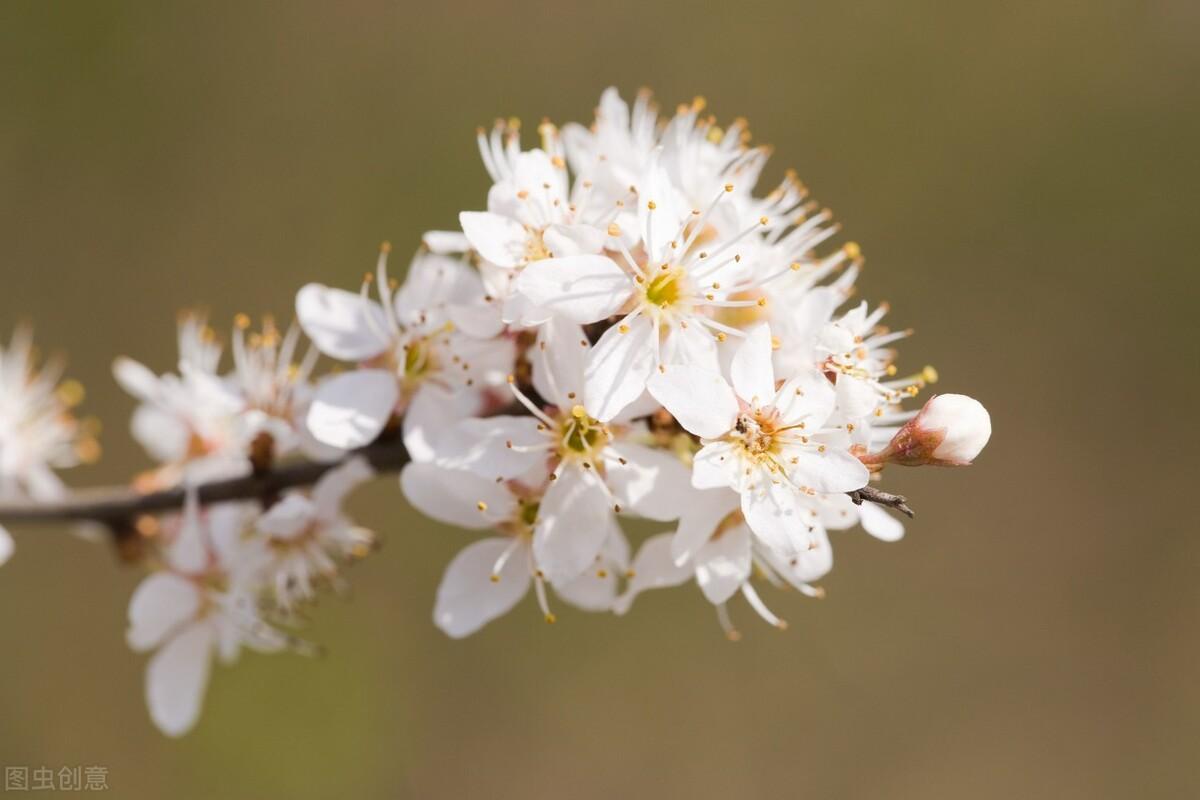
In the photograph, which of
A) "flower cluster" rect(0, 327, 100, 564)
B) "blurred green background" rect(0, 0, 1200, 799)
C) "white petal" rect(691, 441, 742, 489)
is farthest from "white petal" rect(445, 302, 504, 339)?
"blurred green background" rect(0, 0, 1200, 799)

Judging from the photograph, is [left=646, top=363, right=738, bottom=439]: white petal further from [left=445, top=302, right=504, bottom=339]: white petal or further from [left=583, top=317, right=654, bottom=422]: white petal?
[left=445, top=302, right=504, bottom=339]: white petal

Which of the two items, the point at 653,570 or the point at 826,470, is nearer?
the point at 826,470

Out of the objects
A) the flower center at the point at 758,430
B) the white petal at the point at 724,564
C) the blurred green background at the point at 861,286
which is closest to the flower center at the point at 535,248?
the flower center at the point at 758,430

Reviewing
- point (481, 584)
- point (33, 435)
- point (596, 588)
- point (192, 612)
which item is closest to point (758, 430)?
point (596, 588)

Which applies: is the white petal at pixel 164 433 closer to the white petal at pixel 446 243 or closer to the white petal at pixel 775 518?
the white petal at pixel 446 243

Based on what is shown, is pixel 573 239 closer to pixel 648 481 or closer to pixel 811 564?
pixel 648 481
